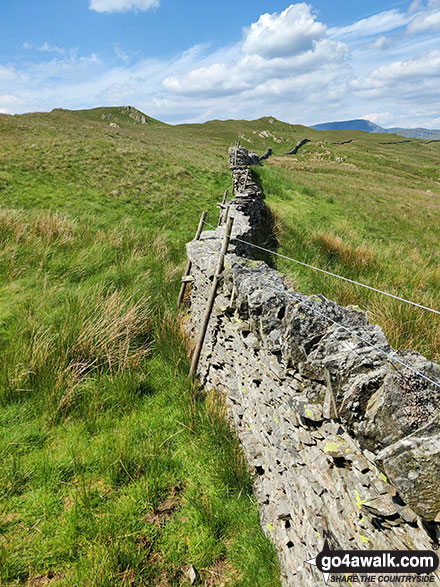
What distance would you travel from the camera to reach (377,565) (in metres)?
1.96

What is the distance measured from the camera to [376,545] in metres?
2.00

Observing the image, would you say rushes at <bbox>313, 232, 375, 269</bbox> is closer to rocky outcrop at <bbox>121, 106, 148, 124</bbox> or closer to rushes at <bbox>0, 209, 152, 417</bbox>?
rushes at <bbox>0, 209, 152, 417</bbox>

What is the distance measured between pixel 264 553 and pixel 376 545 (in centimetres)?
162

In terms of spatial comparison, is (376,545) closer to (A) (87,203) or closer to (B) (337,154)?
(A) (87,203)

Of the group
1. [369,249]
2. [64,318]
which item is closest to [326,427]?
[64,318]

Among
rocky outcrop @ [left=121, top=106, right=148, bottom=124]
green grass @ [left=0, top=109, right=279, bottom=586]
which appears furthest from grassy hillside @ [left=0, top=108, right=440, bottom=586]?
rocky outcrop @ [left=121, top=106, right=148, bottom=124]

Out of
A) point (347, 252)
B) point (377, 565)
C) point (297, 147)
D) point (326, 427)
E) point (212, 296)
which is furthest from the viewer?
point (297, 147)

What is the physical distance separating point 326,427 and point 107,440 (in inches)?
A: 116

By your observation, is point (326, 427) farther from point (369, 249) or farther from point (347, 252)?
point (369, 249)

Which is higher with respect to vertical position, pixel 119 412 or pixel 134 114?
pixel 134 114

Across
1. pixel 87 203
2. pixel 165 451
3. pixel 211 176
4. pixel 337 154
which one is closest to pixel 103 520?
pixel 165 451

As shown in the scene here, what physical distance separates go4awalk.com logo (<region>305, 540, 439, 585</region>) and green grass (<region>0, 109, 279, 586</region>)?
1.04 meters

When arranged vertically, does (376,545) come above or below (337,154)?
below

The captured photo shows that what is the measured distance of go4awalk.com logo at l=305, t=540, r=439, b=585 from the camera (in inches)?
67.1
